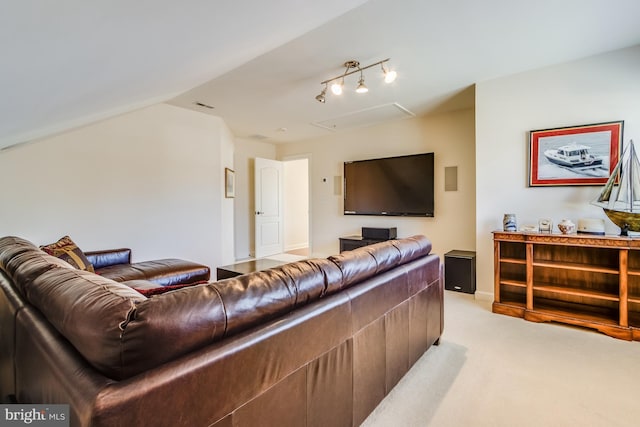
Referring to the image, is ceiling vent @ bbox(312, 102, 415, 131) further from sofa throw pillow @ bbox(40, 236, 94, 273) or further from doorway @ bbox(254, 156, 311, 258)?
sofa throw pillow @ bbox(40, 236, 94, 273)

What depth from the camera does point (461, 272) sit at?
3.68 metres

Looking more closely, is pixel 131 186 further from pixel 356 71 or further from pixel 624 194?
pixel 624 194

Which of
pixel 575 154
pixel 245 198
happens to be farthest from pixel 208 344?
pixel 245 198

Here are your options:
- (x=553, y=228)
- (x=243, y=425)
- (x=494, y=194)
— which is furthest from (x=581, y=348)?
(x=243, y=425)

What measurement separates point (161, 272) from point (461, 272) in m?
3.43

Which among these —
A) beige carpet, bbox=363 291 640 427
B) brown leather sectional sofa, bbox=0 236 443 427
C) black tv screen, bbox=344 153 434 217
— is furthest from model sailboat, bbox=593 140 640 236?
brown leather sectional sofa, bbox=0 236 443 427

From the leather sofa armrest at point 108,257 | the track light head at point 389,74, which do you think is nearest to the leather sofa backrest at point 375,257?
the track light head at point 389,74

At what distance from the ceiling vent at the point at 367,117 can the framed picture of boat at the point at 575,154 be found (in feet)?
5.83

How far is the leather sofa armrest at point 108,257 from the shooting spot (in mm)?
3231

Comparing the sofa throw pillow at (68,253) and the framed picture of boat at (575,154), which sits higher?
the framed picture of boat at (575,154)

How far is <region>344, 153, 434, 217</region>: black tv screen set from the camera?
4543mm

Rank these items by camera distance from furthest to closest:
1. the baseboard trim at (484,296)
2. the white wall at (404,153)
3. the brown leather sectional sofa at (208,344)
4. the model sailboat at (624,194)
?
the white wall at (404,153) < the baseboard trim at (484,296) < the model sailboat at (624,194) < the brown leather sectional sofa at (208,344)

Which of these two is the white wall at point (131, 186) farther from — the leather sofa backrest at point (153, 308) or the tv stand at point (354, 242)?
the leather sofa backrest at point (153, 308)

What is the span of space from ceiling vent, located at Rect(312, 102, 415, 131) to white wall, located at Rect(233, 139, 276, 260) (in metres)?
1.85
